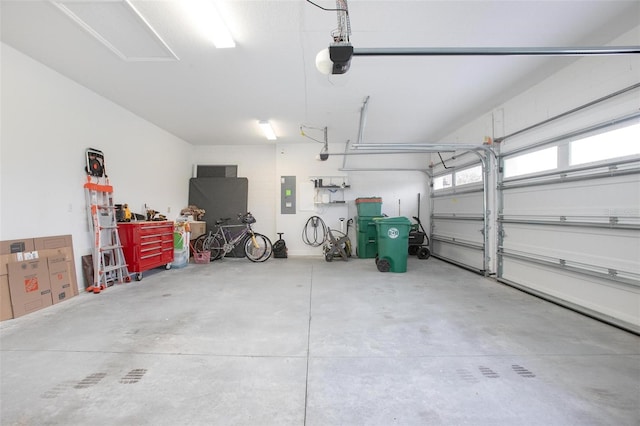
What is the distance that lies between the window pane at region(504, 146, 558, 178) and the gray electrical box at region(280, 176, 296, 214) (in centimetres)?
456

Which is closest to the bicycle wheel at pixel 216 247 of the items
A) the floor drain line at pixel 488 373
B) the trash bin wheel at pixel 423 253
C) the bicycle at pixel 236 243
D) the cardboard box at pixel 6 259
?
the bicycle at pixel 236 243

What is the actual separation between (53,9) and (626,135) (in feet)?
18.4

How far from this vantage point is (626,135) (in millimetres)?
2467

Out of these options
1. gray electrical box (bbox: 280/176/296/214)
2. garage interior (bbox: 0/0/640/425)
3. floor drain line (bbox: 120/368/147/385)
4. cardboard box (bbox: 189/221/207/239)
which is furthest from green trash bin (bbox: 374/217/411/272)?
cardboard box (bbox: 189/221/207/239)

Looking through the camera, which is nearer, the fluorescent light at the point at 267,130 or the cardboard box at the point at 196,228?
the fluorescent light at the point at 267,130

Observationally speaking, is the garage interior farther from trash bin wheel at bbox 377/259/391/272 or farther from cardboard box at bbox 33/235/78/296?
trash bin wheel at bbox 377/259/391/272

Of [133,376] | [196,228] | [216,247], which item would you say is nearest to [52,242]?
[133,376]

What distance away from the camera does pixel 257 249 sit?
6.05 metres

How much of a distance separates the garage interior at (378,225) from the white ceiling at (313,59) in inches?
1.1

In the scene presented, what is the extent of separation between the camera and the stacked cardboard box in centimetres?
266

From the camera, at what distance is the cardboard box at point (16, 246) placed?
2.69 m

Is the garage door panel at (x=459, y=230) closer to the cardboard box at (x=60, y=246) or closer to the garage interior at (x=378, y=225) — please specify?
the garage interior at (x=378, y=225)

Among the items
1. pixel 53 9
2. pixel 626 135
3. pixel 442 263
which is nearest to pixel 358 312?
pixel 626 135

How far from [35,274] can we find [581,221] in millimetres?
6374
